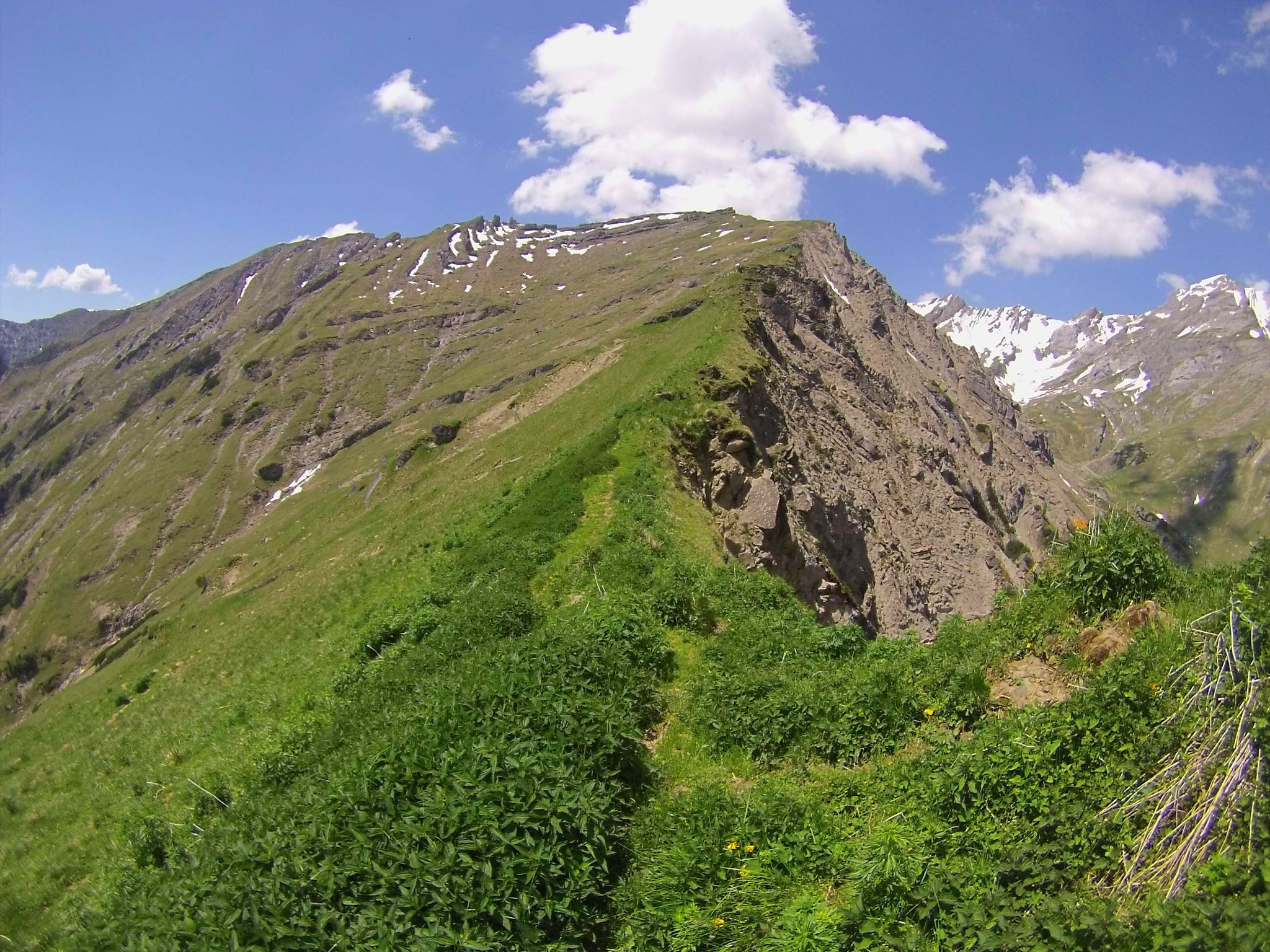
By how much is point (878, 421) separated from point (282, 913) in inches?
2098

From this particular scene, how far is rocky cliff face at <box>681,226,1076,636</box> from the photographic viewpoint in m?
28.4

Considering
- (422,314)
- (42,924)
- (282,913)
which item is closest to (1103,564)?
(282,913)

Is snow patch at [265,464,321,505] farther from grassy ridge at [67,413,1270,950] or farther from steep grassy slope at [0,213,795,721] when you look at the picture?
grassy ridge at [67,413,1270,950]

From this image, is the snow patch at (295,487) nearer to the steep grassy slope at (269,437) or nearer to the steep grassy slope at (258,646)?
the steep grassy slope at (269,437)

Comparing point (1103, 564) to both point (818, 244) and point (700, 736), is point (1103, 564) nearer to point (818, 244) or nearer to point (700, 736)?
point (700, 736)

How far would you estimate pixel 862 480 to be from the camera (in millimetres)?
45719

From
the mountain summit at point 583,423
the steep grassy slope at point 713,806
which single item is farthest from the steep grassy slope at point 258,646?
the steep grassy slope at point 713,806

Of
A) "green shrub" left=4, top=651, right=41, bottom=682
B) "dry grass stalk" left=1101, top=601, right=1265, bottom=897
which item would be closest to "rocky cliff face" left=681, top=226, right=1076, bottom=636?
"dry grass stalk" left=1101, top=601, right=1265, bottom=897

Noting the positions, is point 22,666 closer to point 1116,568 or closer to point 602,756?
point 602,756

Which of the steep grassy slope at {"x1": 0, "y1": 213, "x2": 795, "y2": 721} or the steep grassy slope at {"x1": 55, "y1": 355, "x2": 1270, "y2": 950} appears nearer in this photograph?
the steep grassy slope at {"x1": 55, "y1": 355, "x2": 1270, "y2": 950}

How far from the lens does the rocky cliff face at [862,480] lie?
93.1 feet

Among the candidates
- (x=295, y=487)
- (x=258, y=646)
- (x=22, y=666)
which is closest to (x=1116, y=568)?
(x=258, y=646)

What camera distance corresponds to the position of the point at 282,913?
21.1ft

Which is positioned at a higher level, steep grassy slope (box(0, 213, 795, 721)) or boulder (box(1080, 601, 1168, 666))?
steep grassy slope (box(0, 213, 795, 721))
